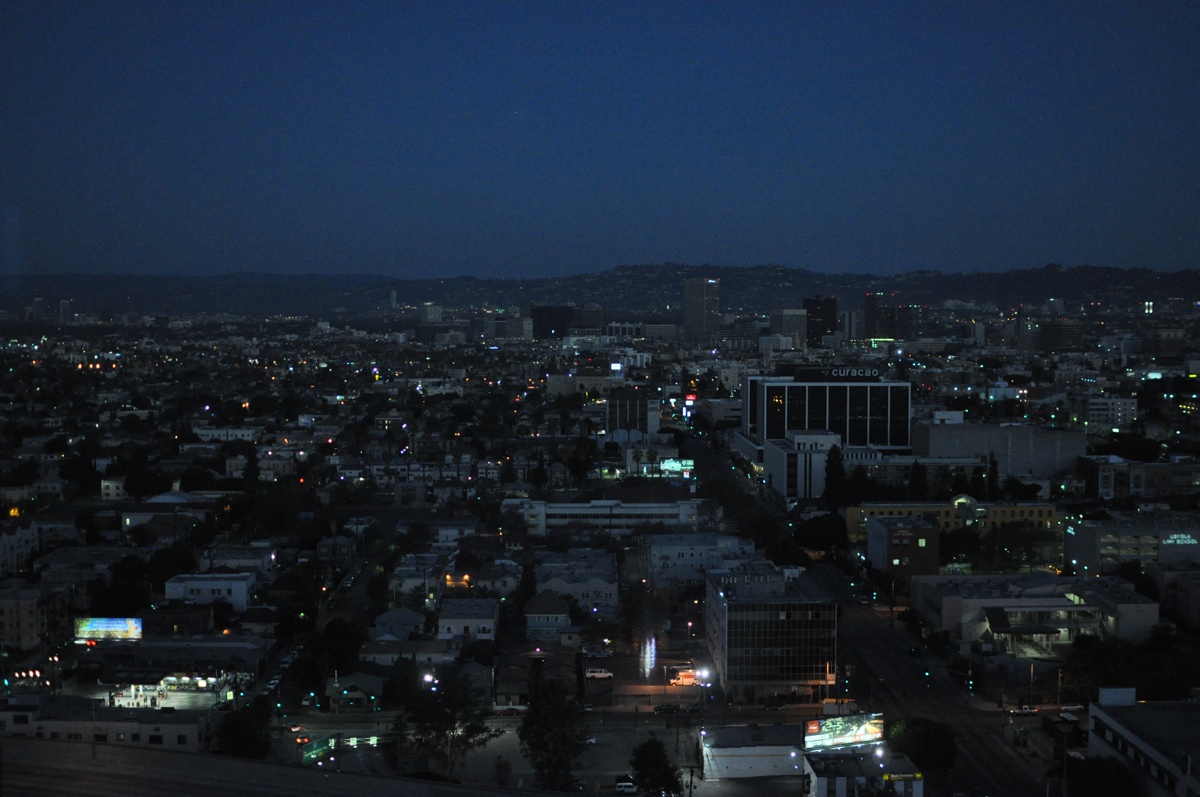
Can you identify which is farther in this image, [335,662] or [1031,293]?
[1031,293]

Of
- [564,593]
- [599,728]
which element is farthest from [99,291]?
[599,728]

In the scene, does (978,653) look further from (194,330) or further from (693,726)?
(194,330)

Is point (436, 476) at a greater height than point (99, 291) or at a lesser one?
lesser

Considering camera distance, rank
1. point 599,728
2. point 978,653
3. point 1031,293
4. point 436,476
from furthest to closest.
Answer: point 1031,293 < point 436,476 < point 978,653 < point 599,728

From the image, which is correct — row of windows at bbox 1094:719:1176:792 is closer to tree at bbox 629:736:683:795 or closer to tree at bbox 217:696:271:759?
tree at bbox 629:736:683:795

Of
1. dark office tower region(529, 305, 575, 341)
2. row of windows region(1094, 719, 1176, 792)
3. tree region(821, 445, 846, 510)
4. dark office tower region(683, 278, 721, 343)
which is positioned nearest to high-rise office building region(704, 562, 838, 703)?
row of windows region(1094, 719, 1176, 792)

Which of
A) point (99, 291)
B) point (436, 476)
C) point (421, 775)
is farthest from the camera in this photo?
point (99, 291)
